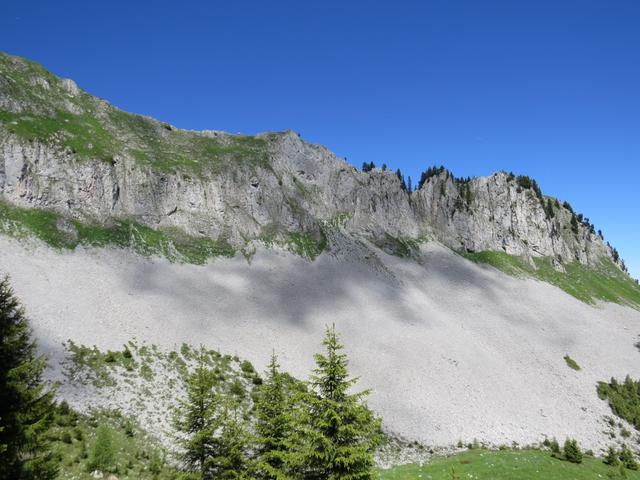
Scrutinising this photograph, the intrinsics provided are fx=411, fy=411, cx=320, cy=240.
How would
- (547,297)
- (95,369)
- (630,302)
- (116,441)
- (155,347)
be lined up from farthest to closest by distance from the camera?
1. (630,302)
2. (547,297)
3. (155,347)
4. (95,369)
5. (116,441)

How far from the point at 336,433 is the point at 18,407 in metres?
13.0

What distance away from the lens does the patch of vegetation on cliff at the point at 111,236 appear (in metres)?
64.8

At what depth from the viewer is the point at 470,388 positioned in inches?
2351

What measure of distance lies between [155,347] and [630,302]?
136587 mm

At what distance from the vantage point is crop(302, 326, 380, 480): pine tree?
18.4 metres

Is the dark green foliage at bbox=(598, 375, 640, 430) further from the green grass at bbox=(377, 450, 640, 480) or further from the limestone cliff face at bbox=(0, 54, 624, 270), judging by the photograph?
the limestone cliff face at bbox=(0, 54, 624, 270)

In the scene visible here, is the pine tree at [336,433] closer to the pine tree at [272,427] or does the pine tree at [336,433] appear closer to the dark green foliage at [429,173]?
the pine tree at [272,427]

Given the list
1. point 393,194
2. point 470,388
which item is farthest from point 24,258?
point 393,194

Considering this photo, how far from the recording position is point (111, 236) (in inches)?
2886

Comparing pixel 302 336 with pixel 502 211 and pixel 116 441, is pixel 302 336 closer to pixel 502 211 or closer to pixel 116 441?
pixel 116 441

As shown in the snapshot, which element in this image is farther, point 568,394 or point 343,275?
point 343,275

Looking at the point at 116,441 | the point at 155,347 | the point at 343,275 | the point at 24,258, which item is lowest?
the point at 116,441

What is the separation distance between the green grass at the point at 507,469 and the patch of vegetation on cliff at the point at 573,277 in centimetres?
8701

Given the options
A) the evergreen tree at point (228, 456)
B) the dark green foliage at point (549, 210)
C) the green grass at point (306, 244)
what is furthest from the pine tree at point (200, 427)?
the dark green foliage at point (549, 210)
